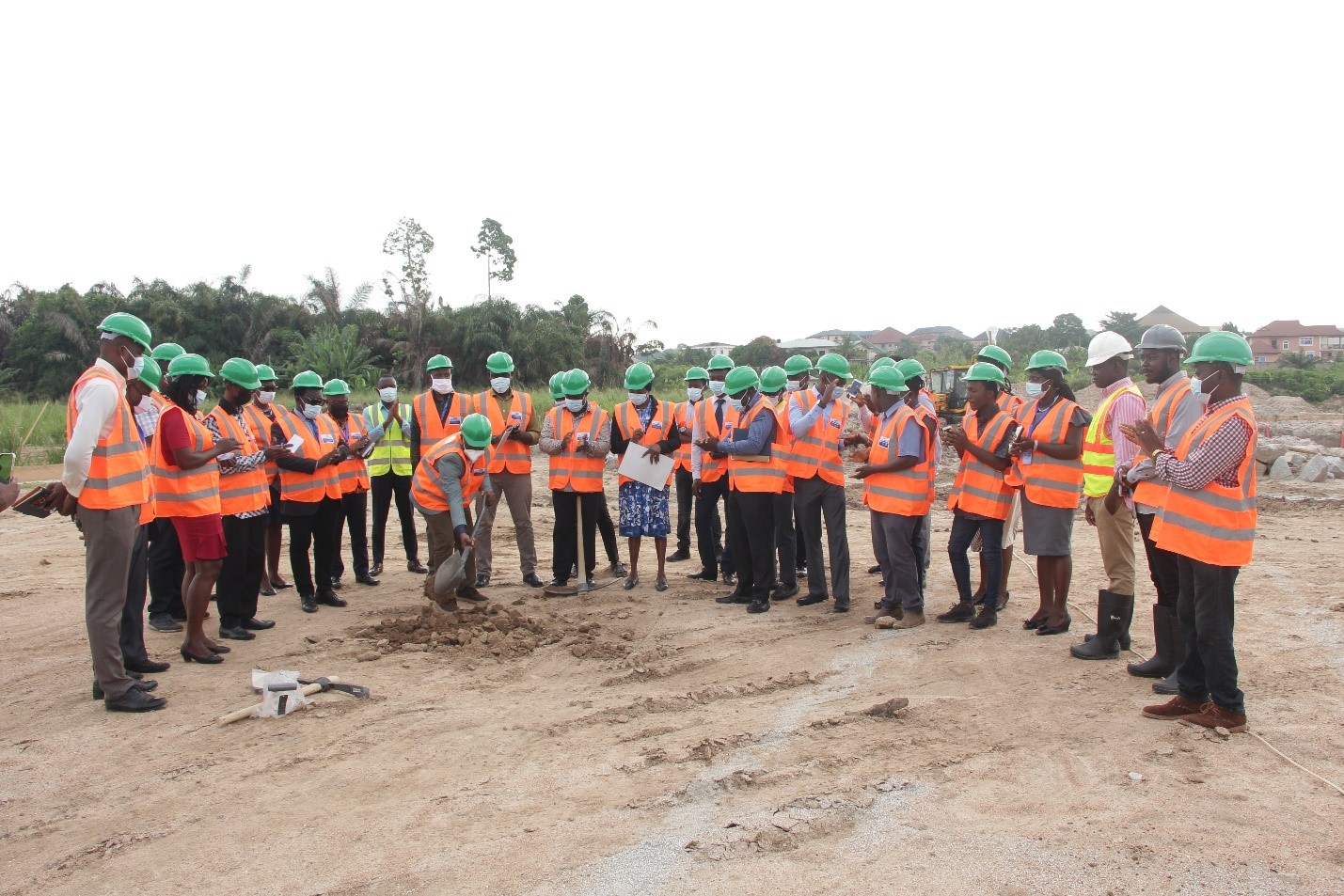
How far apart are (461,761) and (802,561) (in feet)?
17.4

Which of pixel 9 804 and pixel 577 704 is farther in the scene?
→ pixel 577 704

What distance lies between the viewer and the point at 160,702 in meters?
5.20

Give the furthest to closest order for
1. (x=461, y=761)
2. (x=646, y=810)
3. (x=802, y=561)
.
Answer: (x=802, y=561)
(x=461, y=761)
(x=646, y=810)

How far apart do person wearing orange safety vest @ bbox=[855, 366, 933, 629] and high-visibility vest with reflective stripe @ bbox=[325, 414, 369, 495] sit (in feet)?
14.9

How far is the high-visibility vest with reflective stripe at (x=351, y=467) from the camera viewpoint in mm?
8227

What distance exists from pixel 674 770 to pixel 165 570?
491cm

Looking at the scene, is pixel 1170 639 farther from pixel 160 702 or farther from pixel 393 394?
pixel 393 394

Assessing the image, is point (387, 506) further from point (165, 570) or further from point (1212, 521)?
point (1212, 521)

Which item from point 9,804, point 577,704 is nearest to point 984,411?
point 577,704

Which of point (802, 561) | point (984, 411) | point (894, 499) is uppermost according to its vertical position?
point (984, 411)

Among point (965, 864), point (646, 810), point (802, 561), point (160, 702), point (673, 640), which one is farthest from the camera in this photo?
point (802, 561)

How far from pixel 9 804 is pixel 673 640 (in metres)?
3.91

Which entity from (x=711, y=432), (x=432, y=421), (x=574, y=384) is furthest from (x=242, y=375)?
(x=711, y=432)

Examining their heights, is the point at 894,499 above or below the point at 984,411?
below
